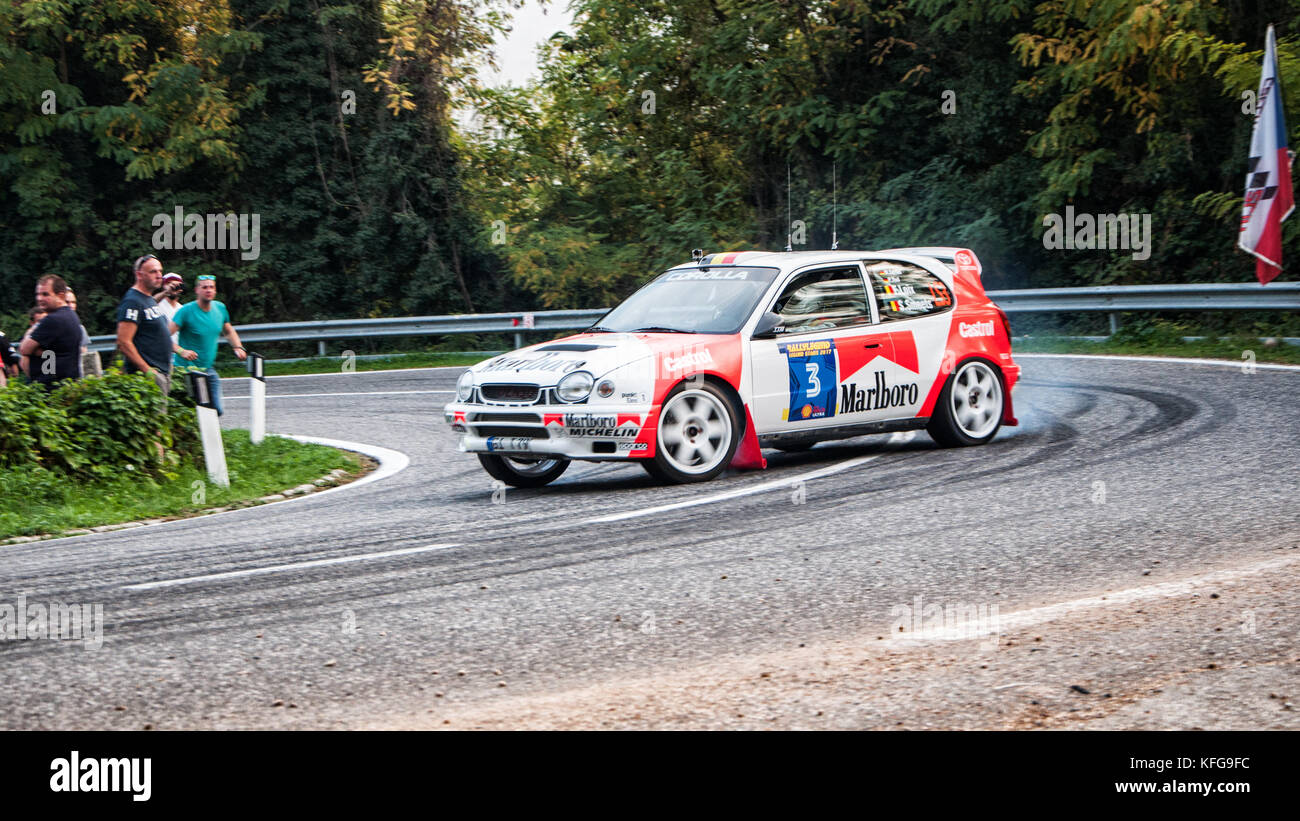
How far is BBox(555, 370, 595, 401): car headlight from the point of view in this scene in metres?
9.74

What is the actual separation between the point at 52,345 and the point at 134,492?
76.4 inches

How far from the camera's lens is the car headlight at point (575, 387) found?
32.0 feet

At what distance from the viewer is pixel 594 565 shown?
284 inches

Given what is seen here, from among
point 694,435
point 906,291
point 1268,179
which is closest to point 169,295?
point 694,435

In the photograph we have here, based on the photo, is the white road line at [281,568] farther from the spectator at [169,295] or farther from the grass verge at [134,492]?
the spectator at [169,295]

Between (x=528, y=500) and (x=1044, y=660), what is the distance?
17.5 feet

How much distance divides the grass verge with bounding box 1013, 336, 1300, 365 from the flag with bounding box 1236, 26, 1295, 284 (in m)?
1.14

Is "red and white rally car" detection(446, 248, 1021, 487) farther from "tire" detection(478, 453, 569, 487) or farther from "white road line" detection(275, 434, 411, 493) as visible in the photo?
"white road line" detection(275, 434, 411, 493)

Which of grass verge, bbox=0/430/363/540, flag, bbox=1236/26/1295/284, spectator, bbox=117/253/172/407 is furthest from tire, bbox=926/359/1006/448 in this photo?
flag, bbox=1236/26/1295/284

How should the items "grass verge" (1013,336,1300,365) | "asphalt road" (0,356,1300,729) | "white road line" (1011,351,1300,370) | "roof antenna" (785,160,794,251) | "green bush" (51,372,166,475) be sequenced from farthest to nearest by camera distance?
"grass verge" (1013,336,1300,365) < "white road line" (1011,351,1300,370) < "roof antenna" (785,160,794,251) < "green bush" (51,372,166,475) < "asphalt road" (0,356,1300,729)

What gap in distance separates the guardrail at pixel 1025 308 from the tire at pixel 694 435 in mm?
11173

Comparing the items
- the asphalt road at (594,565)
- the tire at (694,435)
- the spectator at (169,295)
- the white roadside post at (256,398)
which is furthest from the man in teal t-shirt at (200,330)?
the tire at (694,435)

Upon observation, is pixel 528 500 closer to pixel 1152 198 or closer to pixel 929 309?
pixel 929 309

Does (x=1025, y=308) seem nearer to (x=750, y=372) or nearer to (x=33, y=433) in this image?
(x=750, y=372)
